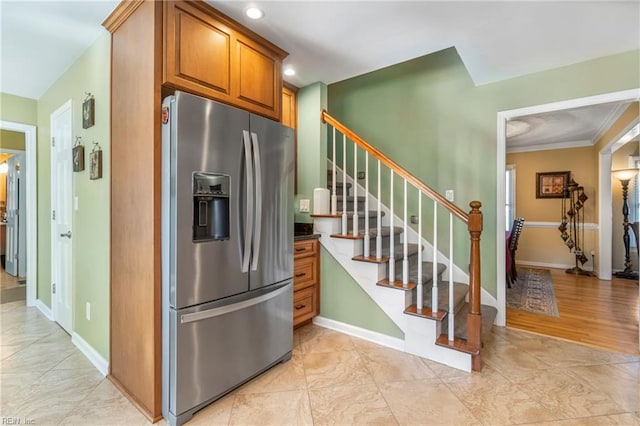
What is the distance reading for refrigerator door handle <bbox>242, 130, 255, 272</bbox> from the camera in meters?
1.85

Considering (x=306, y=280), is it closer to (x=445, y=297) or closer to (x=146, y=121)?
(x=445, y=297)

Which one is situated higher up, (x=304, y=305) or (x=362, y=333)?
(x=304, y=305)

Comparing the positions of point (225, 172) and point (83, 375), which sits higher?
point (225, 172)

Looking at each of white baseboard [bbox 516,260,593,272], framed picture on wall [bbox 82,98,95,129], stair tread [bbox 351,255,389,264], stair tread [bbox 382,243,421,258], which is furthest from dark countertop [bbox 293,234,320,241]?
white baseboard [bbox 516,260,593,272]

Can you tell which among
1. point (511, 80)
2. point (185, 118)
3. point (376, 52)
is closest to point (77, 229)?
point (185, 118)

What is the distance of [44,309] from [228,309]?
297 centimetres

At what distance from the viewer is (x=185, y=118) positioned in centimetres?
156

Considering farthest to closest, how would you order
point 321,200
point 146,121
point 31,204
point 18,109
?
point 31,204 < point 18,109 < point 321,200 < point 146,121

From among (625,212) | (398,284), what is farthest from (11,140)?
(625,212)

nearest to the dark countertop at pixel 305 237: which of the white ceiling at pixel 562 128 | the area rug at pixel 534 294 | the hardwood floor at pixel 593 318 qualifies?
the hardwood floor at pixel 593 318

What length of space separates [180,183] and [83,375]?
1.65 m

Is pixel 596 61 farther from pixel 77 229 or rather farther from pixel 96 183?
pixel 77 229

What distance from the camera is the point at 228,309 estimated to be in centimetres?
178

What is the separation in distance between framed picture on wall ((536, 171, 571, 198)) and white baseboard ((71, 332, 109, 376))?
7057mm
